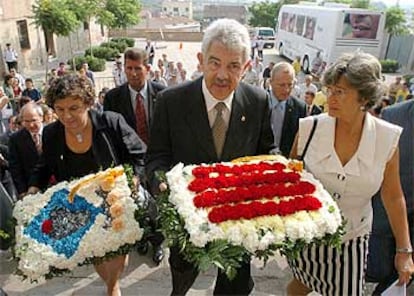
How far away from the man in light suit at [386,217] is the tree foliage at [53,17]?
60.8 ft

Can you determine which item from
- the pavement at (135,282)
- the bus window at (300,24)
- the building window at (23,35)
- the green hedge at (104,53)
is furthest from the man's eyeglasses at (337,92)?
the green hedge at (104,53)

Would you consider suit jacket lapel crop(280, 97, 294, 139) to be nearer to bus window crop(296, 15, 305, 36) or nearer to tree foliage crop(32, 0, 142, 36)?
tree foliage crop(32, 0, 142, 36)

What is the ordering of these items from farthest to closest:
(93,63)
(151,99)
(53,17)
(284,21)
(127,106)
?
(284,21) → (93,63) → (53,17) → (151,99) → (127,106)

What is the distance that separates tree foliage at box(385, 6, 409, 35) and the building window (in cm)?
2574

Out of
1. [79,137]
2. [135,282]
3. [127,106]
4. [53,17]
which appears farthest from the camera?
[53,17]

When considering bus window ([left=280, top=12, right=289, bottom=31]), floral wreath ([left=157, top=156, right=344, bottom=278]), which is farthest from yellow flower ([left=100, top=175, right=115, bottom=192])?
bus window ([left=280, top=12, right=289, bottom=31])

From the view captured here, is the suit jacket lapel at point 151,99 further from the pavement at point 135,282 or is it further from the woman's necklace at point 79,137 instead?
the pavement at point 135,282

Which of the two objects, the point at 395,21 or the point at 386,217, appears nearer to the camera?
the point at 386,217

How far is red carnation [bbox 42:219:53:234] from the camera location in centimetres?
232

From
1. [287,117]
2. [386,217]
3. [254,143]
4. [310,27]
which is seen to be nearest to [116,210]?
[254,143]

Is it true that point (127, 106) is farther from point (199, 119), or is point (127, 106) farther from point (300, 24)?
point (300, 24)

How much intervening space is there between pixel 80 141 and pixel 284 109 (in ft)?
7.65

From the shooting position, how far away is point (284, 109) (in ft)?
13.9

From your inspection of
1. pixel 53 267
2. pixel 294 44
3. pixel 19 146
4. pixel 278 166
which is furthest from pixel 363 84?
pixel 294 44
